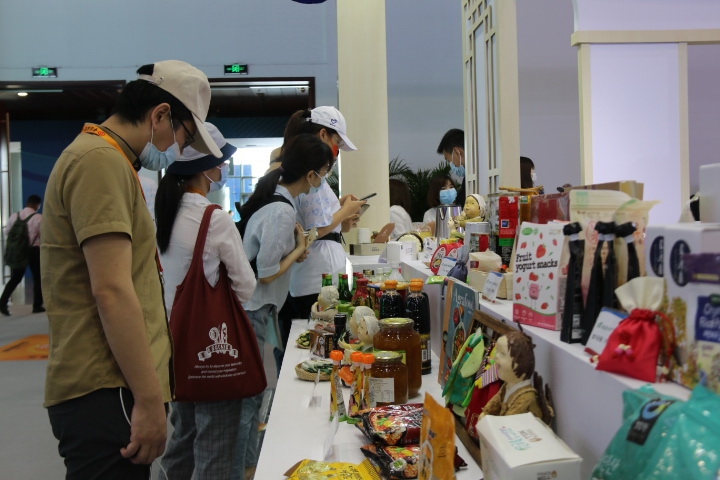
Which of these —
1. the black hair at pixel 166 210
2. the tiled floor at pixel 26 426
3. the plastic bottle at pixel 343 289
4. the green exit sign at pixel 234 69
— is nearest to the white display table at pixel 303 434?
the black hair at pixel 166 210

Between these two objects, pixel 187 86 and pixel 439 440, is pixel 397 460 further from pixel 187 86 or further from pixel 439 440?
pixel 187 86

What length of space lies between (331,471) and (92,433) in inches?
20.5

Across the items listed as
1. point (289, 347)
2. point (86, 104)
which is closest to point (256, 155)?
point (86, 104)

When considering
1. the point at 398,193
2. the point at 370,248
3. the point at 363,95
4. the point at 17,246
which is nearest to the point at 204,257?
the point at 370,248

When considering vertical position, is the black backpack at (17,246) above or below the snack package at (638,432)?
above

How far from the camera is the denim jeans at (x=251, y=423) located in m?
2.46

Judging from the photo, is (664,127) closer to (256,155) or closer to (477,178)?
(477,178)

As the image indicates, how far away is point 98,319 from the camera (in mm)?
1431

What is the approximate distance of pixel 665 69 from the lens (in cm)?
475

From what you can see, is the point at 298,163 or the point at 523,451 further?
the point at 298,163

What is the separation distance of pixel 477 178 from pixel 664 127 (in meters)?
1.98

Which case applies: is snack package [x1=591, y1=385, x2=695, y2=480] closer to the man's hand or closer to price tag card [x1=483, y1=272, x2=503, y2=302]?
price tag card [x1=483, y1=272, x2=503, y2=302]

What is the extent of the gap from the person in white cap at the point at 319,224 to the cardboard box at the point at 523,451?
85.6 inches

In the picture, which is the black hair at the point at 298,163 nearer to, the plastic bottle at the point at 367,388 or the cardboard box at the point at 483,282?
the cardboard box at the point at 483,282
